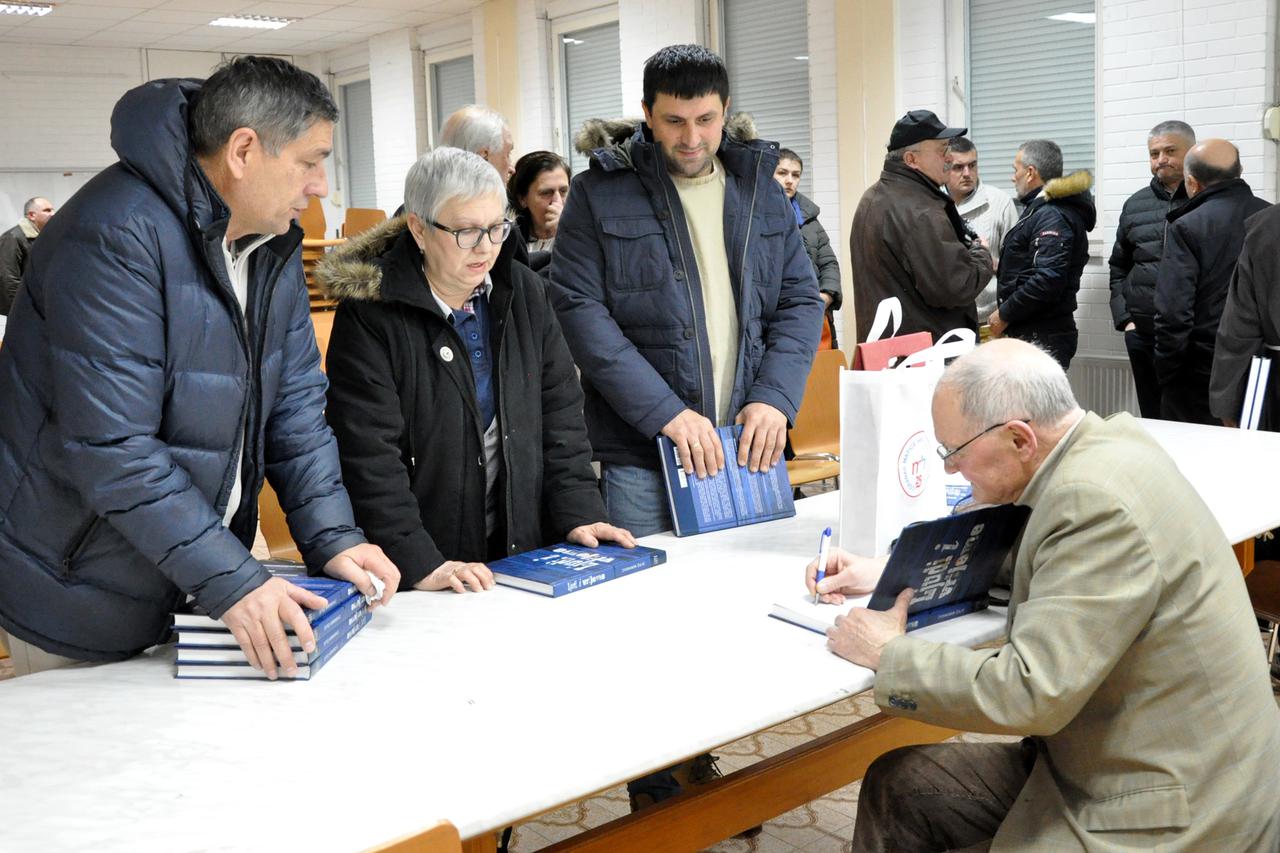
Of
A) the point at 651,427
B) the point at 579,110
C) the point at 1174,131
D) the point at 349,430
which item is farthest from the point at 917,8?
the point at 349,430

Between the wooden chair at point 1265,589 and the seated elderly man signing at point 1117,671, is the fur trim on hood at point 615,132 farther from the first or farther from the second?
the wooden chair at point 1265,589

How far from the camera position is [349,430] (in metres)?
2.11

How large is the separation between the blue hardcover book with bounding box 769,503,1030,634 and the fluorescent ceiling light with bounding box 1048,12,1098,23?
222 inches

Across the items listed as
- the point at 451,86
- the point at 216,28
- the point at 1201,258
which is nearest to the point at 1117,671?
the point at 1201,258

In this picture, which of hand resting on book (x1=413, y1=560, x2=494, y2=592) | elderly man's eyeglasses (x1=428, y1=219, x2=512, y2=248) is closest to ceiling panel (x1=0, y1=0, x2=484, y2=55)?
elderly man's eyeglasses (x1=428, y1=219, x2=512, y2=248)

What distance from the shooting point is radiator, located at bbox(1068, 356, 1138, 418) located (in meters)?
6.53

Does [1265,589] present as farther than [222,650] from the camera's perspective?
Yes

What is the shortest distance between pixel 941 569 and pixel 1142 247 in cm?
457

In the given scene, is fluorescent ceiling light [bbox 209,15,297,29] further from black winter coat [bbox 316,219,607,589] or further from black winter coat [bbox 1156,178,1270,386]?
black winter coat [bbox 316,219,607,589]

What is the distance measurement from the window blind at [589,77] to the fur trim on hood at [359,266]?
8.49 m

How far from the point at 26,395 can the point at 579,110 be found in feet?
32.9

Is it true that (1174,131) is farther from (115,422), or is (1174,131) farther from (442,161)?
(115,422)

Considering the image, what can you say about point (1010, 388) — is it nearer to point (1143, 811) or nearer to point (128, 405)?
point (1143, 811)

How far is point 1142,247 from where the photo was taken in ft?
19.1
